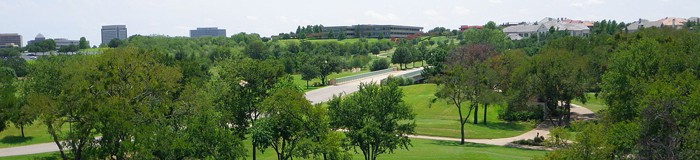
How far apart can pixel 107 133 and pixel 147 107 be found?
Answer: 10.4 feet

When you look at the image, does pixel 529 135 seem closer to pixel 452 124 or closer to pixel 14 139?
pixel 452 124

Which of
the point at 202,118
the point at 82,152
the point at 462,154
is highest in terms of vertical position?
the point at 202,118

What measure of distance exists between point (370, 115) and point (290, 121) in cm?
484

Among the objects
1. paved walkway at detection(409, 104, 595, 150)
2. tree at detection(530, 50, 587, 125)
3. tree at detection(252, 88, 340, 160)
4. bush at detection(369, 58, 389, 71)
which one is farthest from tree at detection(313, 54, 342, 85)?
tree at detection(252, 88, 340, 160)

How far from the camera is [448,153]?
135ft

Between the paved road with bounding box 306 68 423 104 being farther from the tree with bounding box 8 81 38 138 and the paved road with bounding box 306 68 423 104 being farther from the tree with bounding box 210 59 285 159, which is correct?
the tree with bounding box 210 59 285 159

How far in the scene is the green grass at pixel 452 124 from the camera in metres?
55.4

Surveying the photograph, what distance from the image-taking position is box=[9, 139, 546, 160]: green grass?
39438mm

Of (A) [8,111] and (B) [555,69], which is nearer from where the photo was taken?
(A) [8,111]

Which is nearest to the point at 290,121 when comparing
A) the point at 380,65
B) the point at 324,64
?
the point at 324,64

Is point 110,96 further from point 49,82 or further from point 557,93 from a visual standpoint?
point 557,93

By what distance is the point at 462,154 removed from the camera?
40844mm

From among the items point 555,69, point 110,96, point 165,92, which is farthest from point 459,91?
point 110,96

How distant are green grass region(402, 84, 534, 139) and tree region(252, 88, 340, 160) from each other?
1148 inches
